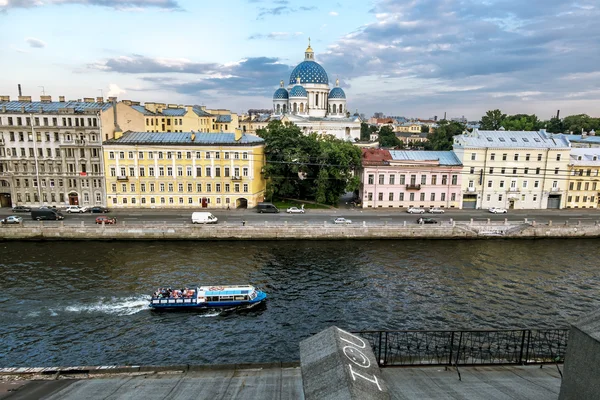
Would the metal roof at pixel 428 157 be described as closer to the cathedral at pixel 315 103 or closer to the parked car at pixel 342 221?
the parked car at pixel 342 221

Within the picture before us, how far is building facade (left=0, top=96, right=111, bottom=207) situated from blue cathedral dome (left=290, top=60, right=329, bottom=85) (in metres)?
70.6

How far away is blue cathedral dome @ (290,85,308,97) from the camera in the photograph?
11606cm

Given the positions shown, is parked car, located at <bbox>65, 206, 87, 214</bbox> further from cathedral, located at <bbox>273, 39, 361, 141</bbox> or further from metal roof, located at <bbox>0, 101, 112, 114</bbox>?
cathedral, located at <bbox>273, 39, 361, 141</bbox>

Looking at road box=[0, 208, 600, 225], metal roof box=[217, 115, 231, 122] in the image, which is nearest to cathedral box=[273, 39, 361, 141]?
metal roof box=[217, 115, 231, 122]

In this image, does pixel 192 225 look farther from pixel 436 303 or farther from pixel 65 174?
pixel 436 303

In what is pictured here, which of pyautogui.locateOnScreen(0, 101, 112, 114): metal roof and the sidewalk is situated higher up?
pyautogui.locateOnScreen(0, 101, 112, 114): metal roof

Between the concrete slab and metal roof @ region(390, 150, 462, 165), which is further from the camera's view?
metal roof @ region(390, 150, 462, 165)

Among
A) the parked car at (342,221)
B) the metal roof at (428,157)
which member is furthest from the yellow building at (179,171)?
the metal roof at (428,157)

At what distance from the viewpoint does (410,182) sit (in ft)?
200

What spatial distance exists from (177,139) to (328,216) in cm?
2633

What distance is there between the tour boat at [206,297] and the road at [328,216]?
1952 cm

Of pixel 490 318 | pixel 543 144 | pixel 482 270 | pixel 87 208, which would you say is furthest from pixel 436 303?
pixel 87 208

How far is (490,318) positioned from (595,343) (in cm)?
2277

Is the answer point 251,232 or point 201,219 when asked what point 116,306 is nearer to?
point 251,232
